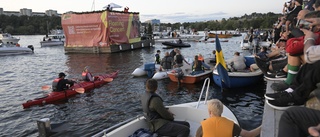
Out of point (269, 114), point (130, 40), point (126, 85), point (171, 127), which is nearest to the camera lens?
point (269, 114)

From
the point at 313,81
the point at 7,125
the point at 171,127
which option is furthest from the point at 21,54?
the point at 313,81

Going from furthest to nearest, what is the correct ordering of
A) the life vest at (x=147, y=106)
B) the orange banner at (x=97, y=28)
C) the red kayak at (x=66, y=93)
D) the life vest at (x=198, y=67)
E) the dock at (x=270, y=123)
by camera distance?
1. the orange banner at (x=97, y=28)
2. the life vest at (x=198, y=67)
3. the red kayak at (x=66, y=93)
4. the life vest at (x=147, y=106)
5. the dock at (x=270, y=123)

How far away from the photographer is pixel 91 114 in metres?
10.1

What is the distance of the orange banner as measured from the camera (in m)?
33.0

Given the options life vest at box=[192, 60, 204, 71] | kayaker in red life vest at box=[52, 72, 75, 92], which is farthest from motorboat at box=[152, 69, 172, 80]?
kayaker in red life vest at box=[52, 72, 75, 92]

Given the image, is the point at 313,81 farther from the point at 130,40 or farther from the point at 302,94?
the point at 130,40

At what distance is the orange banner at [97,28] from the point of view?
3300 centimetres

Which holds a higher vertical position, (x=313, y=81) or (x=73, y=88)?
(x=313, y=81)

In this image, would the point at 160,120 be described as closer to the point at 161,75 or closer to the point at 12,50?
the point at 161,75

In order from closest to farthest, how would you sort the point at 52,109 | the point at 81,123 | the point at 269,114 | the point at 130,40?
the point at 269,114 → the point at 81,123 → the point at 52,109 → the point at 130,40

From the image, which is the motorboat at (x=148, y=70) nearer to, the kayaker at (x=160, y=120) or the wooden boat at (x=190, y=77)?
the wooden boat at (x=190, y=77)

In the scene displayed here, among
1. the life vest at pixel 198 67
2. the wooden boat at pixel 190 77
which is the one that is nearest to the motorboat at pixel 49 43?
the wooden boat at pixel 190 77

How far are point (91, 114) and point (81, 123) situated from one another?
0.92 m

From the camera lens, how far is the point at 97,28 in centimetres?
3341
